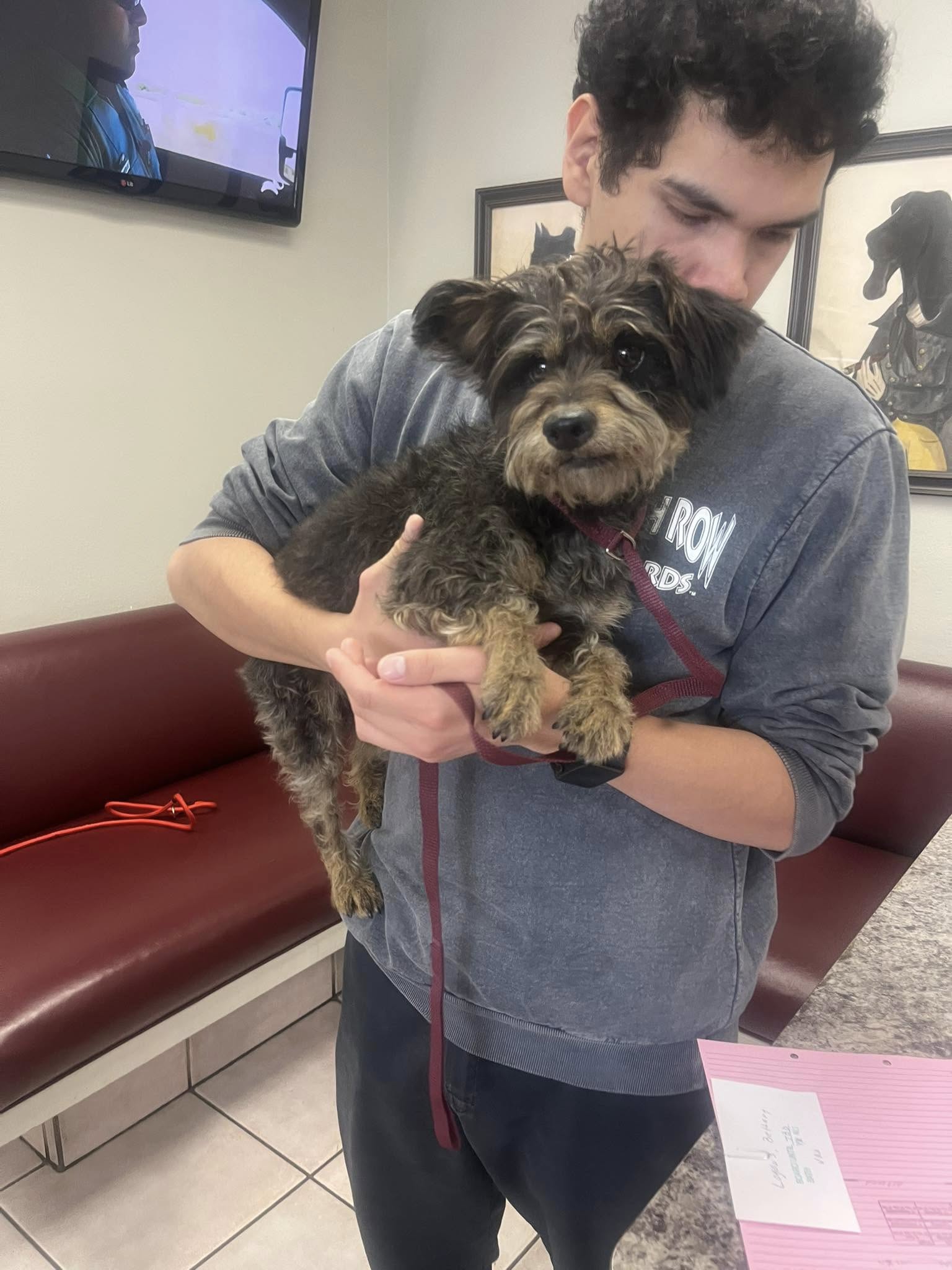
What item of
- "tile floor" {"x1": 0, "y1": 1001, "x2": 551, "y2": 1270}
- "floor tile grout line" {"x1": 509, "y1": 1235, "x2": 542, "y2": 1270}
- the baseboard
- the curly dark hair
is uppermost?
the curly dark hair

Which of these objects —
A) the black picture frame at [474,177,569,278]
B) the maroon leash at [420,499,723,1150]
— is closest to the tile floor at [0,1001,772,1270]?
the maroon leash at [420,499,723,1150]

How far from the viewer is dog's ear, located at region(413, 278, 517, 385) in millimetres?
1180

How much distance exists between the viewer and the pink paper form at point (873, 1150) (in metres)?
0.70

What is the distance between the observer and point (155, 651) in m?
3.30

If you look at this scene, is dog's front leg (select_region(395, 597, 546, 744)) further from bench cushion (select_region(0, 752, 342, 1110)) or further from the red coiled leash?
the red coiled leash

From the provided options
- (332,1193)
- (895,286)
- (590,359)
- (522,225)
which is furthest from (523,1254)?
(522,225)

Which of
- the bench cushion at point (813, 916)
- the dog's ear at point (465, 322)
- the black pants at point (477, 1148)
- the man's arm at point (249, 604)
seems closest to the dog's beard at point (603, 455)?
the dog's ear at point (465, 322)

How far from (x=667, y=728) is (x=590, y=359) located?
1.69 ft

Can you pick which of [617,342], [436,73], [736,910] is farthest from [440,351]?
[436,73]

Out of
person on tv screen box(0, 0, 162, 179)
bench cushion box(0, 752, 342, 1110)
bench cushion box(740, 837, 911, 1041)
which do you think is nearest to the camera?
bench cushion box(0, 752, 342, 1110)

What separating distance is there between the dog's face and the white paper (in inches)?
28.2

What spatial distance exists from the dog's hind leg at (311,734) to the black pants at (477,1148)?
0.60m

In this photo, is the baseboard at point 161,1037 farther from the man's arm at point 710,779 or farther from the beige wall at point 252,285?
the man's arm at point 710,779

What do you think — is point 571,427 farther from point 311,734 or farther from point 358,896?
point 311,734
